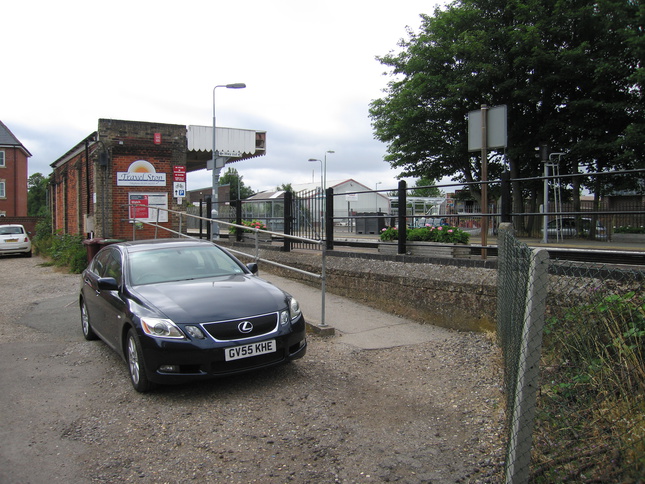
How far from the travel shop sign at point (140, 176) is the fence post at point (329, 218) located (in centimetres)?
1022

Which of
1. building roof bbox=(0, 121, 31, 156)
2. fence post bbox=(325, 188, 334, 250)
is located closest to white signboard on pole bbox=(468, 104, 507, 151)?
fence post bbox=(325, 188, 334, 250)

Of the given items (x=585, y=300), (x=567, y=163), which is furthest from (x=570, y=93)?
(x=585, y=300)

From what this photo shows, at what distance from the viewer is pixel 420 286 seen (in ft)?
24.7

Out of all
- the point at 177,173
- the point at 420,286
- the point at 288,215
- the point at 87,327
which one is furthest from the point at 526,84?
the point at 87,327

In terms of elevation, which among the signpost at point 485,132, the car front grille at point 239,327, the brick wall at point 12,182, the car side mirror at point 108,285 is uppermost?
the brick wall at point 12,182

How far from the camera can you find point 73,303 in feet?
32.3

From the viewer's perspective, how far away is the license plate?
4.57m

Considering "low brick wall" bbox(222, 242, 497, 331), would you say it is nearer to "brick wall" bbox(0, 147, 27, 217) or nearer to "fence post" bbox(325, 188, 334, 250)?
"fence post" bbox(325, 188, 334, 250)

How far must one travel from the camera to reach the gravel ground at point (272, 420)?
3.35m

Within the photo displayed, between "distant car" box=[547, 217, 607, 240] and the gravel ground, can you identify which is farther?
"distant car" box=[547, 217, 607, 240]

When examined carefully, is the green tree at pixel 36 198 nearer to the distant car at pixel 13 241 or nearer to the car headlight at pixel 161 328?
the distant car at pixel 13 241

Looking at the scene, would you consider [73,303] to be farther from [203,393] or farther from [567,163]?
[567,163]

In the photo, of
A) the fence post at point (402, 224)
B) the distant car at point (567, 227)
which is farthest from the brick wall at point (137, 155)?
the distant car at point (567, 227)

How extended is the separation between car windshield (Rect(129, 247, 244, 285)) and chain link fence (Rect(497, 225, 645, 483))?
3.31m
